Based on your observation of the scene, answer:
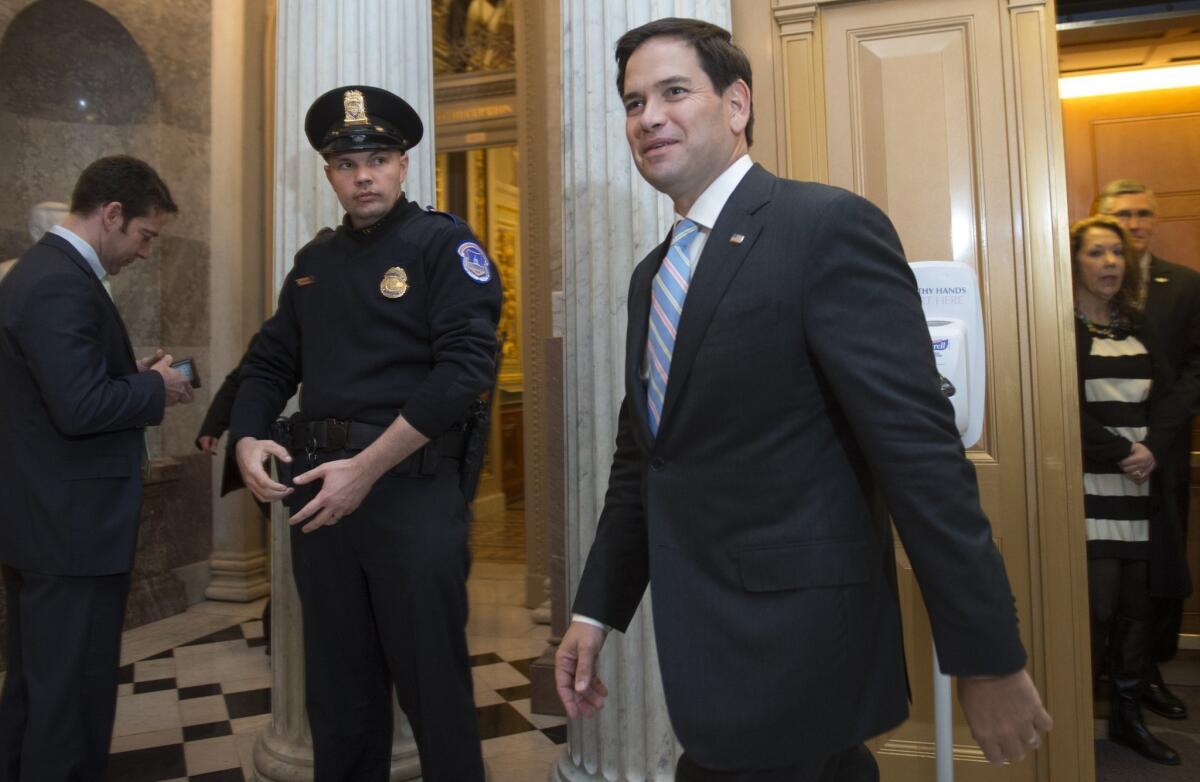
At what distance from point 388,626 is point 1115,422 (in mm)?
2690

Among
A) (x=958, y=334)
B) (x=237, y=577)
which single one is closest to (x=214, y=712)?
(x=237, y=577)

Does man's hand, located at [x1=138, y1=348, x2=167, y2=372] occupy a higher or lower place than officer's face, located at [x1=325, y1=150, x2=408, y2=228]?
lower

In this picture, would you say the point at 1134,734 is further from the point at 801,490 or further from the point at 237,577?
the point at 237,577

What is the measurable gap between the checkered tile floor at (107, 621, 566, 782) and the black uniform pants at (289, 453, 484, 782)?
1.14 metres

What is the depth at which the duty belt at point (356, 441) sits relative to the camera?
6.36 ft

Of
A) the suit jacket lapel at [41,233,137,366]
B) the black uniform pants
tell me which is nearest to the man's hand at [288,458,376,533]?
the black uniform pants

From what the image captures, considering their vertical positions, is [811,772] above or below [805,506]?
below

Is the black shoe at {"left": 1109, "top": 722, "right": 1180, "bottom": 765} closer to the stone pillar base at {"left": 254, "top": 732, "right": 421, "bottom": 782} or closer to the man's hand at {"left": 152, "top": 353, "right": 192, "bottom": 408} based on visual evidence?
the stone pillar base at {"left": 254, "top": 732, "right": 421, "bottom": 782}

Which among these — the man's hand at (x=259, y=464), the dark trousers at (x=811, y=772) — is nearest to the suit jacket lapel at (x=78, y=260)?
the man's hand at (x=259, y=464)

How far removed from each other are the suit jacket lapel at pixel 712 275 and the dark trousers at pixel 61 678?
1.80 metres

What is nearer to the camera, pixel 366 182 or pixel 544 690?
pixel 366 182

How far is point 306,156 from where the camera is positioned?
104 inches

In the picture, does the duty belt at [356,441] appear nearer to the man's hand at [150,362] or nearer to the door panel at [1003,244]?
the man's hand at [150,362]

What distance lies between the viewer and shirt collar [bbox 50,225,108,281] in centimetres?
233
